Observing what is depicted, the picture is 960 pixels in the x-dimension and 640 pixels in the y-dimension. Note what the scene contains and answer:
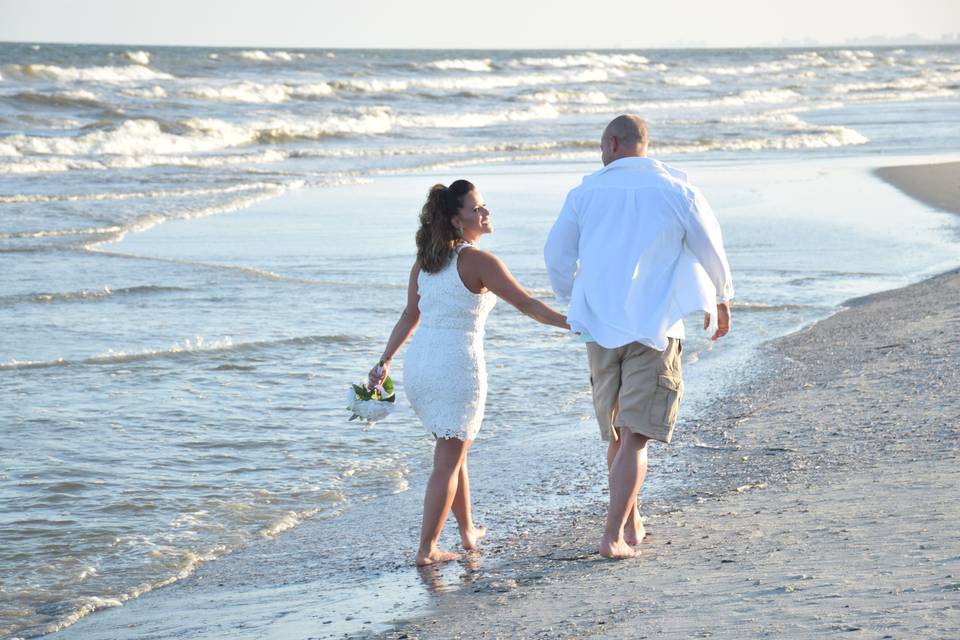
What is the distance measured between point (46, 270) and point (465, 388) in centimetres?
843

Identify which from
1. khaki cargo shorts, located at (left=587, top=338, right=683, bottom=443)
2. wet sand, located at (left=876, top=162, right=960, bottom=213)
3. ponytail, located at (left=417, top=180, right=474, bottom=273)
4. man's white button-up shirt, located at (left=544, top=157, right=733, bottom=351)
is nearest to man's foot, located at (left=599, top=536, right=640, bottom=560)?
khaki cargo shorts, located at (left=587, top=338, right=683, bottom=443)

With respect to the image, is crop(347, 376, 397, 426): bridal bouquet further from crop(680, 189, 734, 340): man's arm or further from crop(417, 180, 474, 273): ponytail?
crop(680, 189, 734, 340): man's arm

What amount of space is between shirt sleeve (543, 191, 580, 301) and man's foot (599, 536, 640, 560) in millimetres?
869

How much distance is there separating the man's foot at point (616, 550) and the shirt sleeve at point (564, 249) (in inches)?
34.2

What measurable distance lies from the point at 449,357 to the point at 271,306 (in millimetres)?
5933

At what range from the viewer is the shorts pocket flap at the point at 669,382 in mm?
4258

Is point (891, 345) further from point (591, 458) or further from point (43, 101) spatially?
point (43, 101)

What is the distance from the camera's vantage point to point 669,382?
14.0ft

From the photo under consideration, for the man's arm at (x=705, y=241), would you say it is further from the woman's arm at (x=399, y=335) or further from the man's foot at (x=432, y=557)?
the man's foot at (x=432, y=557)

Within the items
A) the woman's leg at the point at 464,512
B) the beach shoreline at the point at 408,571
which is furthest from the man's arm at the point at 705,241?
the woman's leg at the point at 464,512

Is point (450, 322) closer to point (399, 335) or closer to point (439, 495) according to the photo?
point (399, 335)

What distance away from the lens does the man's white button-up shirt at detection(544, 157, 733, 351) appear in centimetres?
419

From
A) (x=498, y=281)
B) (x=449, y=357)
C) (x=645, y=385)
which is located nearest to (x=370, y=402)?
(x=449, y=357)

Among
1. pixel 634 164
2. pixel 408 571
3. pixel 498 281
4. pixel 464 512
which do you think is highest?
pixel 634 164
